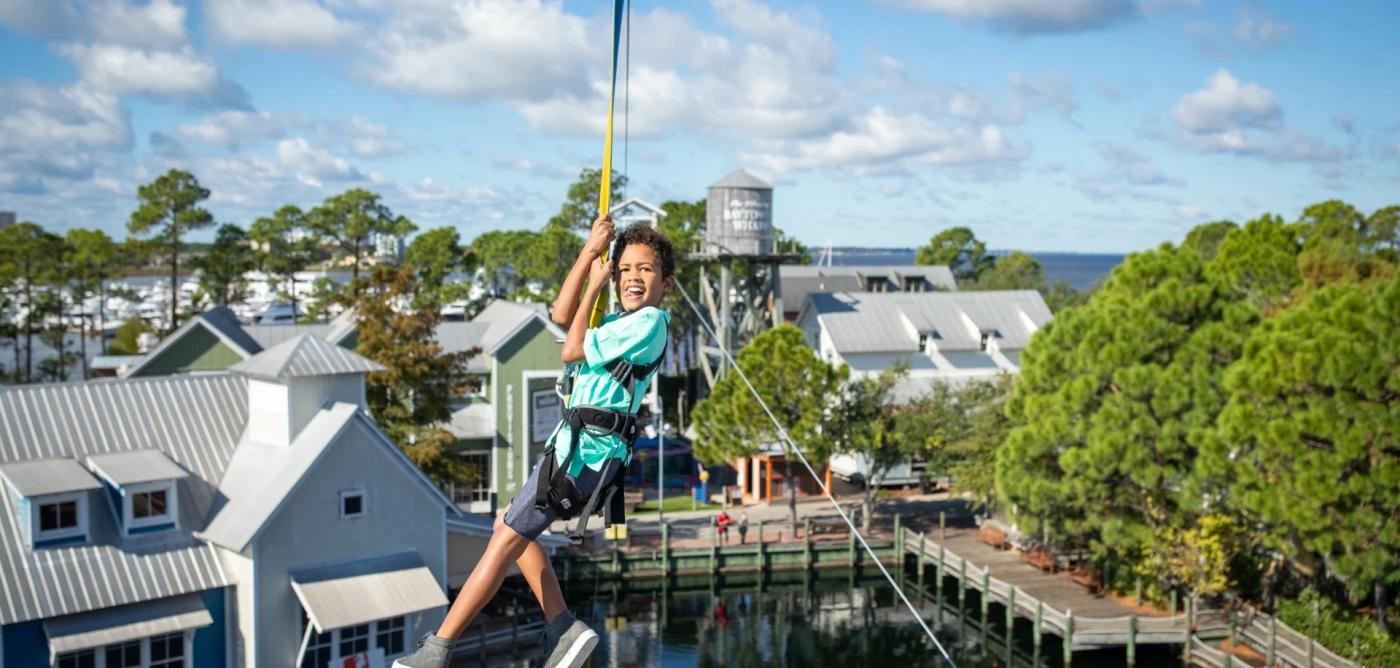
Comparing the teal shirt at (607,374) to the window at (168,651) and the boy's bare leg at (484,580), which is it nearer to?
the boy's bare leg at (484,580)

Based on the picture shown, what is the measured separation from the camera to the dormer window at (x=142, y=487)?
80.0 ft

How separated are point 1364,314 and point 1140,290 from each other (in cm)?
716

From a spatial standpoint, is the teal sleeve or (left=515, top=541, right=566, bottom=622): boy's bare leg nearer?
the teal sleeve

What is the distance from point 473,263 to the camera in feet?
246

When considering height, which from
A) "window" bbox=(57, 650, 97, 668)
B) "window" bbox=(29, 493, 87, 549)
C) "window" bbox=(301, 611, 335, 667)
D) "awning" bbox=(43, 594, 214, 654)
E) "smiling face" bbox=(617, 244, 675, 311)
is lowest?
"window" bbox=(301, 611, 335, 667)

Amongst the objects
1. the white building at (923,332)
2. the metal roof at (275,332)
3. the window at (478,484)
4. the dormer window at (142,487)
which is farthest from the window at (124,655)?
the white building at (923,332)

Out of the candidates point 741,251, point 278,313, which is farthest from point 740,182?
point 278,313

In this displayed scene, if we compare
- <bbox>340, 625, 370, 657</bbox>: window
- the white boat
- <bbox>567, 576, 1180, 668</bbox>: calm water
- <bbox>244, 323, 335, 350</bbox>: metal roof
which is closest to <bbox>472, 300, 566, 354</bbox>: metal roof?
<bbox>244, 323, 335, 350</bbox>: metal roof

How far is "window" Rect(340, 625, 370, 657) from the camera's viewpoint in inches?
1026

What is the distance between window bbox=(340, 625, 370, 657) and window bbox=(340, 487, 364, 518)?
240 cm

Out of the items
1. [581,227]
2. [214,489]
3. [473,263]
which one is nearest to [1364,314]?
[214,489]

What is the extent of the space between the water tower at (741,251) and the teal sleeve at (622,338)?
4645 cm

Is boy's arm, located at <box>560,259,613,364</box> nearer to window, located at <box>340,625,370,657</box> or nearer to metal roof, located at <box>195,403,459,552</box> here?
metal roof, located at <box>195,403,459,552</box>

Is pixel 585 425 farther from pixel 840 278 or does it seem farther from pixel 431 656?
pixel 840 278
